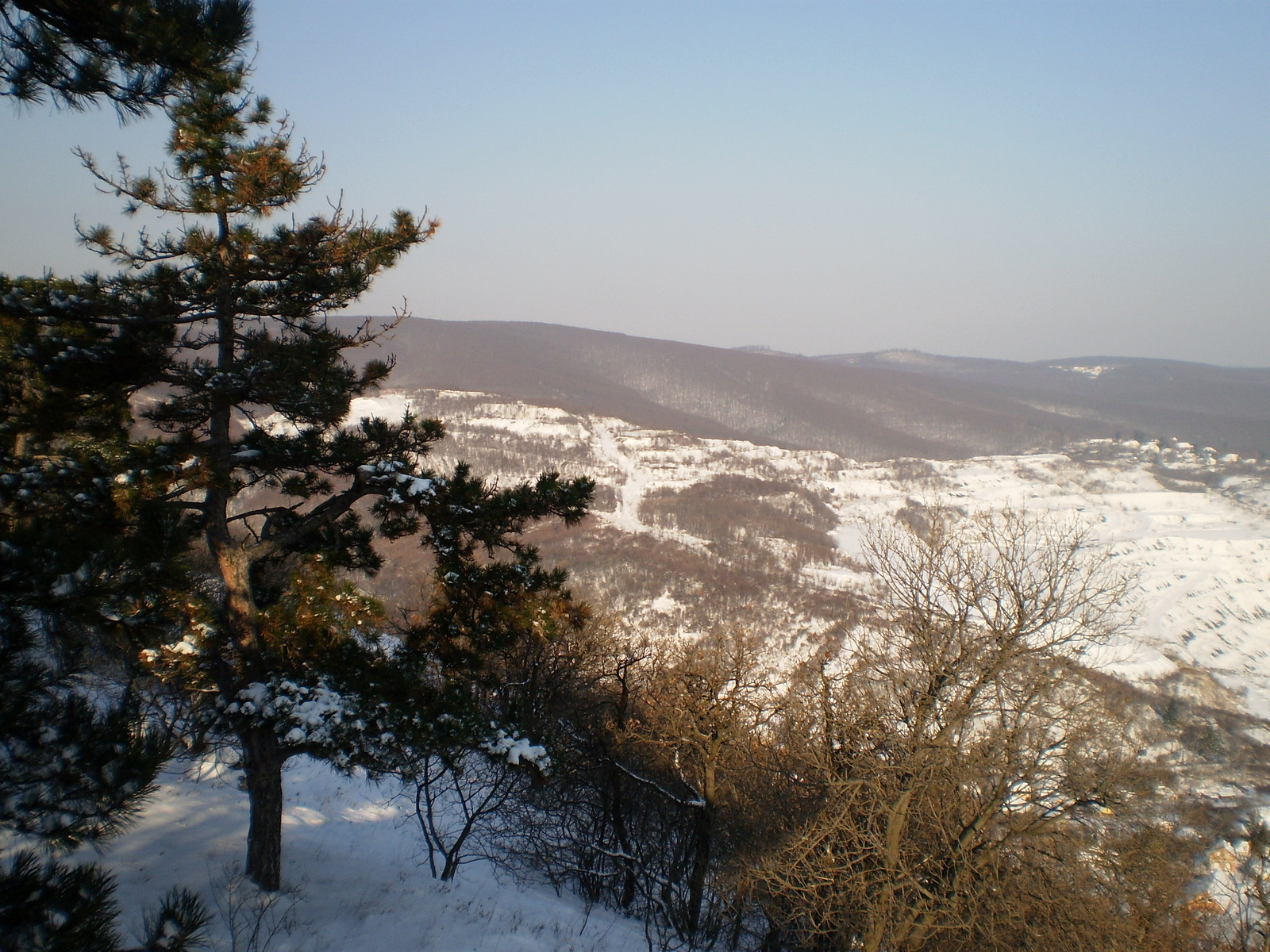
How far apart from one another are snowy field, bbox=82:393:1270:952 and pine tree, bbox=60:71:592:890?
130 centimetres

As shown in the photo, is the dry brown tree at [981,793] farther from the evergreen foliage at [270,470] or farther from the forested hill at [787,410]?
the forested hill at [787,410]

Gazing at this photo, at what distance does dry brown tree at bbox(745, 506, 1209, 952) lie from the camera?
284 inches

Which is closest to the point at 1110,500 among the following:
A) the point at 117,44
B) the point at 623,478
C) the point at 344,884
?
the point at 623,478

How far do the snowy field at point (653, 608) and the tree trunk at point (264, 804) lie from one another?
0.40 m

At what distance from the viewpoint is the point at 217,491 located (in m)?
6.29

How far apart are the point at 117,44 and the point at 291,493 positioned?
165 inches

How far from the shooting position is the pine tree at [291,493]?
580 cm

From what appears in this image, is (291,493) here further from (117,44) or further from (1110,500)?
(1110,500)

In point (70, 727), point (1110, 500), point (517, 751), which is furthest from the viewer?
point (1110, 500)

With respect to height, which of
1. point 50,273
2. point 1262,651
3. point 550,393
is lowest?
point 1262,651

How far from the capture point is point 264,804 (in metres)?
6.61

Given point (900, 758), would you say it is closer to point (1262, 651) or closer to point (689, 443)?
point (1262, 651)

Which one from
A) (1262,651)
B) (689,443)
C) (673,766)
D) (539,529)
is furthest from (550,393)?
(673,766)

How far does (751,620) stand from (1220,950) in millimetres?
39436
